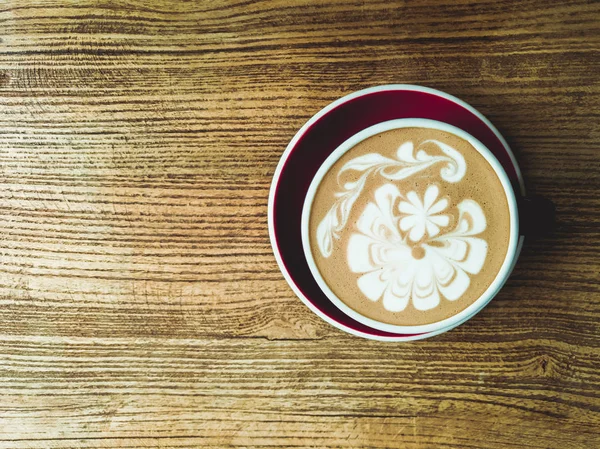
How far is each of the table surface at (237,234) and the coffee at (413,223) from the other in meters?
0.15

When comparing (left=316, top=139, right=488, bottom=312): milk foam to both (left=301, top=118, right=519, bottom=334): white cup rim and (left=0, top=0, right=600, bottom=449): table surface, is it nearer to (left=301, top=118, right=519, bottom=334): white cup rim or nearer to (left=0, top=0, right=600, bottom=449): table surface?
(left=301, top=118, right=519, bottom=334): white cup rim

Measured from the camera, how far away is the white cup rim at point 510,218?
68cm

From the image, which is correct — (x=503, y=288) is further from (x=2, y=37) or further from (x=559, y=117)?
(x=2, y=37)

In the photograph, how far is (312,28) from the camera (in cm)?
82

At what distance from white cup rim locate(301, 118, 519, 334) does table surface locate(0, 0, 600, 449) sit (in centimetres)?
13

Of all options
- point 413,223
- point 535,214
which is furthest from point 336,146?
point 535,214

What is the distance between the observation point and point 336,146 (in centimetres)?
76

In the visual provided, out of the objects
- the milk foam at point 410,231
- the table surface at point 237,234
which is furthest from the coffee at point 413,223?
the table surface at point 237,234

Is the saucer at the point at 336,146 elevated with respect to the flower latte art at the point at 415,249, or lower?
elevated

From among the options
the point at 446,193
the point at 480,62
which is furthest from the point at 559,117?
the point at 446,193

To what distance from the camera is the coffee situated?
69cm

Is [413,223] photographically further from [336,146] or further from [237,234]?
[237,234]

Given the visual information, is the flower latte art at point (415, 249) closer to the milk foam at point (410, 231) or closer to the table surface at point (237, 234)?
the milk foam at point (410, 231)

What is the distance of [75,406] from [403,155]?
0.70m
